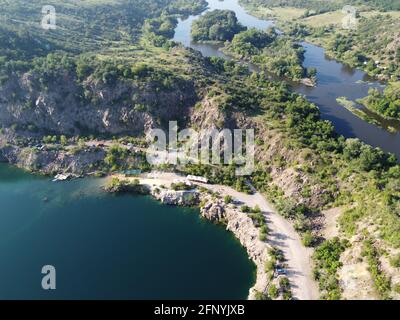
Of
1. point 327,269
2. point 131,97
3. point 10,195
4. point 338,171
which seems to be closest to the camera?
point 327,269

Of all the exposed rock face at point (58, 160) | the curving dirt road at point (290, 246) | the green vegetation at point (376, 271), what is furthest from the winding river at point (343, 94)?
the exposed rock face at point (58, 160)

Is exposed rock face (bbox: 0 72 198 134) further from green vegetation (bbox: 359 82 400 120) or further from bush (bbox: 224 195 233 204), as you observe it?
green vegetation (bbox: 359 82 400 120)

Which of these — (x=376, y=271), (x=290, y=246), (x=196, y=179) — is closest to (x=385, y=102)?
(x=196, y=179)

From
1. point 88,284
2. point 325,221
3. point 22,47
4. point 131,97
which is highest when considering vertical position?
point 22,47

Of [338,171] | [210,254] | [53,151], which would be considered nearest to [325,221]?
[338,171]

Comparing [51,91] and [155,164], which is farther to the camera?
[51,91]

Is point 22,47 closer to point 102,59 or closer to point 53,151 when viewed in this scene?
point 102,59

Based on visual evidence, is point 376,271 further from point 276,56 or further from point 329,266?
point 276,56

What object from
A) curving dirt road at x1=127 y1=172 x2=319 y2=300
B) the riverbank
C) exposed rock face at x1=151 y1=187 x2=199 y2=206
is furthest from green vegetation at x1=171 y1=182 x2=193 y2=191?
curving dirt road at x1=127 y1=172 x2=319 y2=300

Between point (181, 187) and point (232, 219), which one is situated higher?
point (181, 187)

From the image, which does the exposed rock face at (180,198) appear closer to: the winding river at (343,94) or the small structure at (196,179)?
the small structure at (196,179)
